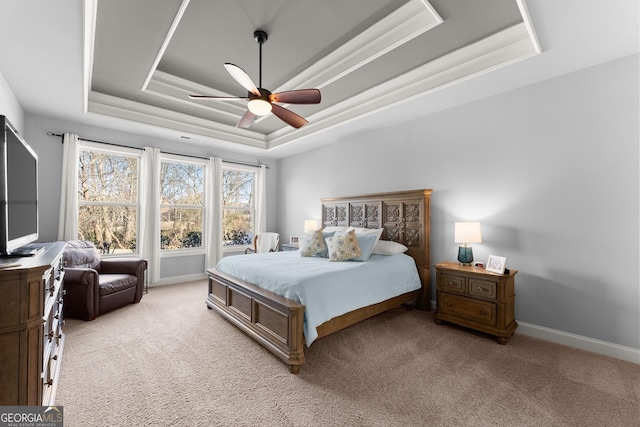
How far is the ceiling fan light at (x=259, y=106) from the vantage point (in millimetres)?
2633

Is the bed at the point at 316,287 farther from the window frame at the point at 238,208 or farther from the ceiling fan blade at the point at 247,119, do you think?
the window frame at the point at 238,208

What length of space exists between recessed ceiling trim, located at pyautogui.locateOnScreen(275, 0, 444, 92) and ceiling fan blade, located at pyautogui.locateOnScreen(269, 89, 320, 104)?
2.37 ft

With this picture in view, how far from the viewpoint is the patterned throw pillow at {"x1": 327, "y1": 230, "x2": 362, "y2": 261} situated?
3.45 meters

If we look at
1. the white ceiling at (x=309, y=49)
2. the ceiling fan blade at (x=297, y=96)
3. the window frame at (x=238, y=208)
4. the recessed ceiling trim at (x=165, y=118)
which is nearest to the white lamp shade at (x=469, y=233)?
the white ceiling at (x=309, y=49)

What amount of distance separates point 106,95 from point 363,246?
411 centimetres

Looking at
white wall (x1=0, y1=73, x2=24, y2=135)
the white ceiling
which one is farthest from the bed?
white wall (x1=0, y1=73, x2=24, y2=135)

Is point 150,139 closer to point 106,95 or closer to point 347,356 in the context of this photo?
point 106,95

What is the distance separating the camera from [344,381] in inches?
84.2

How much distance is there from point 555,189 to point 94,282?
520 cm

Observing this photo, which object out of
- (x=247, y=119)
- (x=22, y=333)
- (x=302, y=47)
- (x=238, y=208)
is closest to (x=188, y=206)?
(x=238, y=208)

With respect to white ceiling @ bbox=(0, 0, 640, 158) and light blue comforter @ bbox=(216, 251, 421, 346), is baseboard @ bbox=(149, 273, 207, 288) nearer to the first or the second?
light blue comforter @ bbox=(216, 251, 421, 346)

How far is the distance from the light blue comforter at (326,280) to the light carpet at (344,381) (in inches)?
16.1

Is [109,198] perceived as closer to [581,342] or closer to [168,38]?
[168,38]

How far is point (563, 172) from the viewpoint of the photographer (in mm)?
2820
